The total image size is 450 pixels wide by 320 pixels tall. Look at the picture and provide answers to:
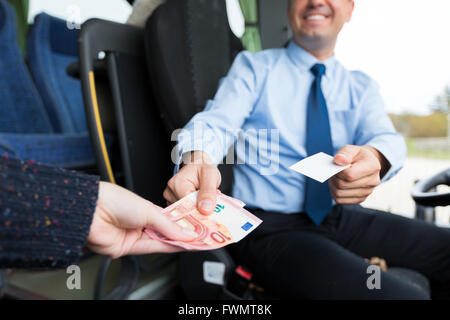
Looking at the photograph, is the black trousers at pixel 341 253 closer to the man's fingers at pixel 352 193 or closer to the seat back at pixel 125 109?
the man's fingers at pixel 352 193

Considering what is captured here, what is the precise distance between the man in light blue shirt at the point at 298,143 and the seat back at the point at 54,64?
127cm


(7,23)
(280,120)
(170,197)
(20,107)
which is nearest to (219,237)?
(170,197)

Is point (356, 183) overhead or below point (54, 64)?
below

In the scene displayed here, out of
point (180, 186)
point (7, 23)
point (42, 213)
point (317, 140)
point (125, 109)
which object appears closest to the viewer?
point (42, 213)

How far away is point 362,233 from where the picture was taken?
78cm

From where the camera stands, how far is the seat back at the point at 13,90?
1.20 meters

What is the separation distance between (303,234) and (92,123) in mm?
579

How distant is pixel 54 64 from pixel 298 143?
1.60 meters

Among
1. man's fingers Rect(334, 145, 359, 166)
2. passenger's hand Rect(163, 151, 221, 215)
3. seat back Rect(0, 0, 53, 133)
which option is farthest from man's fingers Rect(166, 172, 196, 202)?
seat back Rect(0, 0, 53, 133)

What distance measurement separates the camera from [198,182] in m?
0.48

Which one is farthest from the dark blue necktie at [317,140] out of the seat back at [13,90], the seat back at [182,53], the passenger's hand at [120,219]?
the seat back at [13,90]

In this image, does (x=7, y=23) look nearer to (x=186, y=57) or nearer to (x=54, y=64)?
(x=54, y=64)

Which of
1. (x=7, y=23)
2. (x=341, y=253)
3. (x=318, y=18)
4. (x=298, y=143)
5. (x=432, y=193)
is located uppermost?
(x=7, y=23)

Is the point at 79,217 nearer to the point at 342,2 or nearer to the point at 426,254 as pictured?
the point at 342,2
